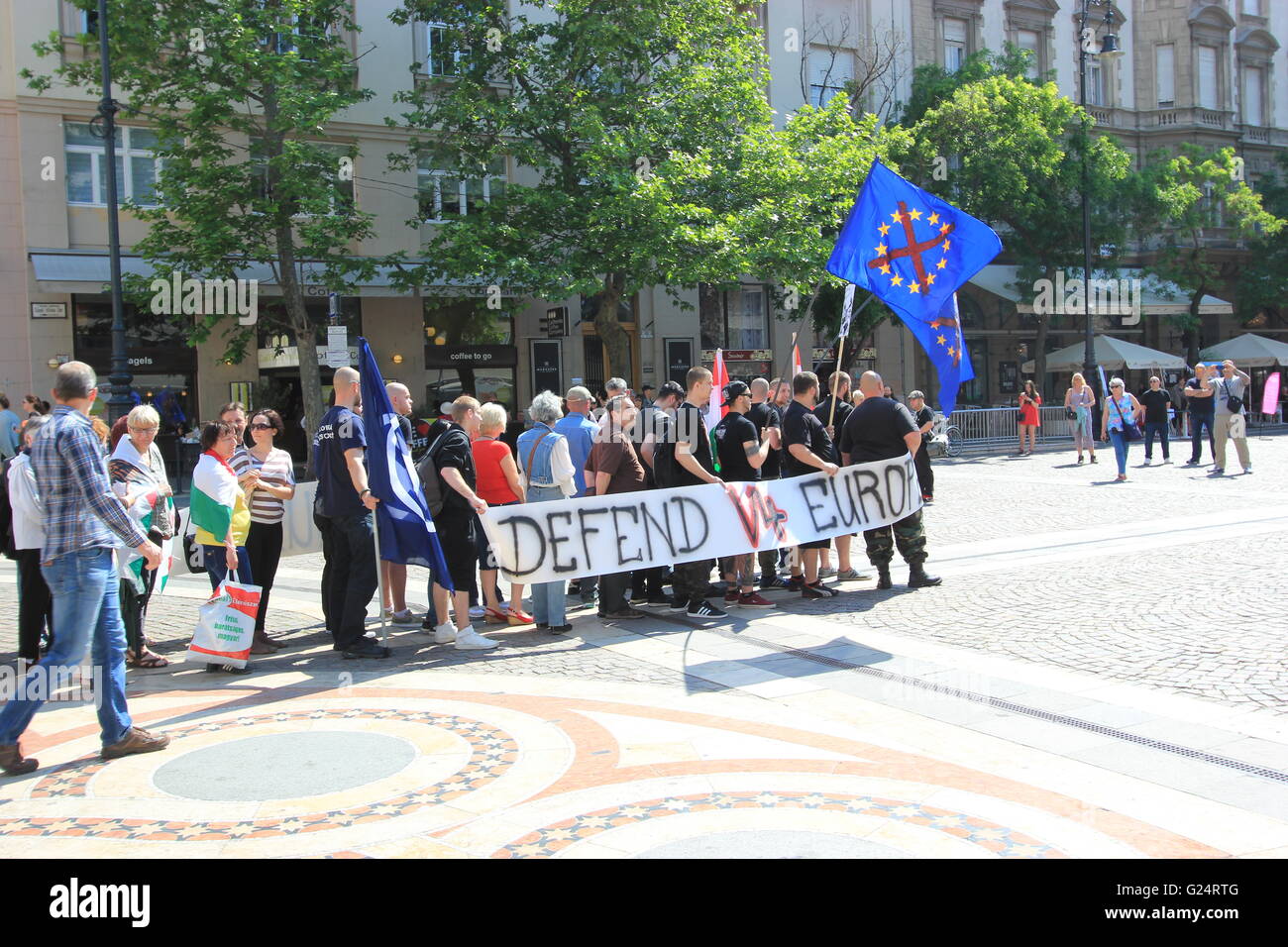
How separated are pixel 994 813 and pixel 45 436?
185 inches

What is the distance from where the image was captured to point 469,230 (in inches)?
899

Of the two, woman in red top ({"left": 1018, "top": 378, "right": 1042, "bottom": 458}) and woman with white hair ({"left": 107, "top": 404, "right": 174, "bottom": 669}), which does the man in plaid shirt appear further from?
woman in red top ({"left": 1018, "top": 378, "right": 1042, "bottom": 458})

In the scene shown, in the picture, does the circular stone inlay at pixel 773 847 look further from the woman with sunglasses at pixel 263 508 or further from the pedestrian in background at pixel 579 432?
the pedestrian in background at pixel 579 432

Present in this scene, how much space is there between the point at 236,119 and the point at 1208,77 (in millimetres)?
36233

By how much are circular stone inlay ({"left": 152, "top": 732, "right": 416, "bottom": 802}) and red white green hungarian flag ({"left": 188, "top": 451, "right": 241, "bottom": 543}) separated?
2388 millimetres

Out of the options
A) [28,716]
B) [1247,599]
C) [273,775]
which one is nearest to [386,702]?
[273,775]

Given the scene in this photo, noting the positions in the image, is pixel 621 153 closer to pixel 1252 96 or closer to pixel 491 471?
pixel 491 471

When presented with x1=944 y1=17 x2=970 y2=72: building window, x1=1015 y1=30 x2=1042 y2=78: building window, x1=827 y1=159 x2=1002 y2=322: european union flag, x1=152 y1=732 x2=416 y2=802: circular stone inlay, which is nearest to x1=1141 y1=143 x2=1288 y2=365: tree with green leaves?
x1=1015 y1=30 x2=1042 y2=78: building window

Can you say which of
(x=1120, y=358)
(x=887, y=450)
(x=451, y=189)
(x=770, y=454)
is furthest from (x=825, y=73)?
(x=887, y=450)

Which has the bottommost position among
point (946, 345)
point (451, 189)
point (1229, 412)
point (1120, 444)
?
point (1120, 444)

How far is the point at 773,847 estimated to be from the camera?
422cm

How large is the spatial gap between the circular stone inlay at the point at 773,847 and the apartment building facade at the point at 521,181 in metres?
20.5

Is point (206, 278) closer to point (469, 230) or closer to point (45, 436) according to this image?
point (469, 230)

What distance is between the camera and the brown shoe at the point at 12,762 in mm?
5461
